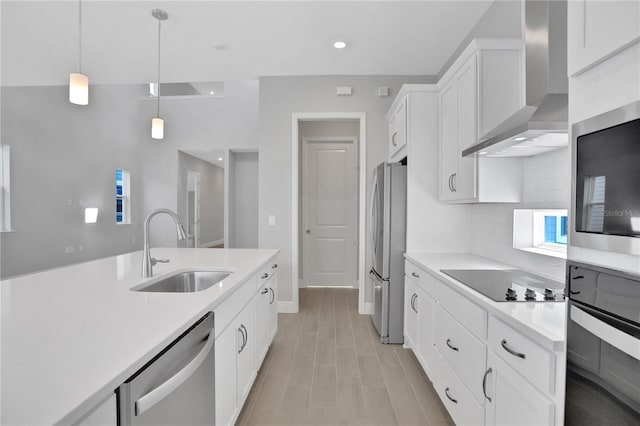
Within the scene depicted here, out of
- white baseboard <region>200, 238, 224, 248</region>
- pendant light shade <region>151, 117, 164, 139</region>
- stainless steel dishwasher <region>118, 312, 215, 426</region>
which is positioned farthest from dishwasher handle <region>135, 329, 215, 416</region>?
white baseboard <region>200, 238, 224, 248</region>

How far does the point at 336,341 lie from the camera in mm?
3025

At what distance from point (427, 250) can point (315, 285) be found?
2691mm

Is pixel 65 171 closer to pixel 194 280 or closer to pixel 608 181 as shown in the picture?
pixel 194 280

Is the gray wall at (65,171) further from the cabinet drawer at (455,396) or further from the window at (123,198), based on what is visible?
the cabinet drawer at (455,396)

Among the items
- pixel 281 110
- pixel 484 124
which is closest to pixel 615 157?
pixel 484 124

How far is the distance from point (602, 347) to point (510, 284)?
3.22ft

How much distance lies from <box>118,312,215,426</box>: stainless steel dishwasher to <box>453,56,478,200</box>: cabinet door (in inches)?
74.5

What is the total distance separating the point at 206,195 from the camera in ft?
29.3

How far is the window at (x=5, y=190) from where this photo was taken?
177 inches

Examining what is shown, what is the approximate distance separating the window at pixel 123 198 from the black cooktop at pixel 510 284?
22.7ft

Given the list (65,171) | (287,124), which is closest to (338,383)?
(287,124)

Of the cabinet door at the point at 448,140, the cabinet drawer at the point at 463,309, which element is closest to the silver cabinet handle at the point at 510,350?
the cabinet drawer at the point at 463,309

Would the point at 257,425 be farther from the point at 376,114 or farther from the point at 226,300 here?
the point at 376,114

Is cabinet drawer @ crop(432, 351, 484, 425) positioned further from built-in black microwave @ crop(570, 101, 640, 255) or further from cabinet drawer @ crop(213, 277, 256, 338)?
cabinet drawer @ crop(213, 277, 256, 338)
